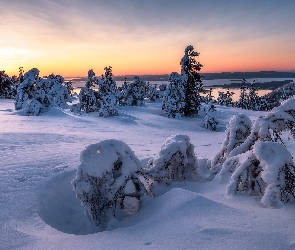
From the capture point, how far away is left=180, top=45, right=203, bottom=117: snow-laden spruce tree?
2911cm

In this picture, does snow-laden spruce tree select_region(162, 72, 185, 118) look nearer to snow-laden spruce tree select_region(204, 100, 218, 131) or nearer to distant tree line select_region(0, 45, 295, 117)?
distant tree line select_region(0, 45, 295, 117)

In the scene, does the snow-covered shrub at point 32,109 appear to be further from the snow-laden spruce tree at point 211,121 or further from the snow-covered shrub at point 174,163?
the snow-covered shrub at point 174,163

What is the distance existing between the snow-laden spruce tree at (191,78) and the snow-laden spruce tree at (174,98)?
3.19 ft

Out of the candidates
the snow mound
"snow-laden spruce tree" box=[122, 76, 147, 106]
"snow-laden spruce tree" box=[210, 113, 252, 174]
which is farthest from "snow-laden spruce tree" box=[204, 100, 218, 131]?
"snow-laden spruce tree" box=[122, 76, 147, 106]

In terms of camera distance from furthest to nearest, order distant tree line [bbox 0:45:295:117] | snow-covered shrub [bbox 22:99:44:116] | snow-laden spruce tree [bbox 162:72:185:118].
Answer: snow-laden spruce tree [bbox 162:72:185:118] < distant tree line [bbox 0:45:295:117] < snow-covered shrub [bbox 22:99:44:116]

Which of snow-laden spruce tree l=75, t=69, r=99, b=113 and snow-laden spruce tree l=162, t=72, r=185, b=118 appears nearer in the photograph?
snow-laden spruce tree l=162, t=72, r=185, b=118

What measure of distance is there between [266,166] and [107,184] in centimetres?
229

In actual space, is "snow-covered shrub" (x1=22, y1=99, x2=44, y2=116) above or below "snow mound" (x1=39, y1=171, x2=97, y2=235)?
above

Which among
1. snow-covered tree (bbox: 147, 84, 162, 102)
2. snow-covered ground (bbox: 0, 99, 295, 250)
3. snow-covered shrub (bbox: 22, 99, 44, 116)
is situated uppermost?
snow-covered tree (bbox: 147, 84, 162, 102)

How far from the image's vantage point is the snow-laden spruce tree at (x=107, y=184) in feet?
12.2

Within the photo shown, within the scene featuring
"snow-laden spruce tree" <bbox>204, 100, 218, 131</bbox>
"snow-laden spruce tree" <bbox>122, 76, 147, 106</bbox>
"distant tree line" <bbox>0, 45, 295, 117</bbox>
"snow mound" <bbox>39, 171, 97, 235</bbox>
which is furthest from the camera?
"snow-laden spruce tree" <bbox>122, 76, 147, 106</bbox>

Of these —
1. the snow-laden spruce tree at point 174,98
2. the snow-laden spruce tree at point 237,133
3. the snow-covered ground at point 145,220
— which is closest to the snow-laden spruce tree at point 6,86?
the snow-laden spruce tree at point 174,98

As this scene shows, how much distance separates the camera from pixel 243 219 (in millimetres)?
2879

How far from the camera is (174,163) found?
524 centimetres
